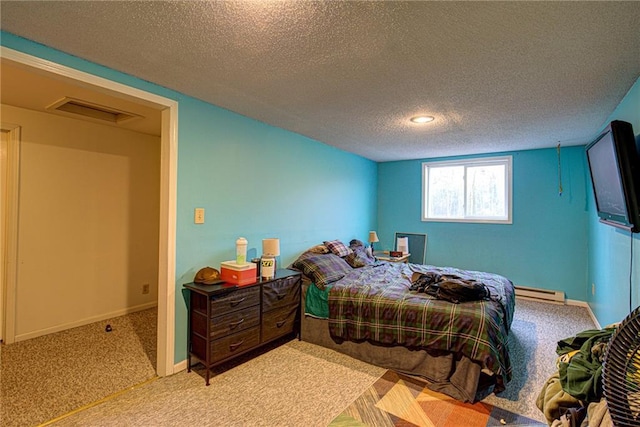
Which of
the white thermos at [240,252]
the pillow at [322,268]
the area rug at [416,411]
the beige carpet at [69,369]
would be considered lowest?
the area rug at [416,411]

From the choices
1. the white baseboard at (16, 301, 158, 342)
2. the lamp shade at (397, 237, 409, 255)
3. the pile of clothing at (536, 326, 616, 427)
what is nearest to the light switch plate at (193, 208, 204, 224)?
the white baseboard at (16, 301, 158, 342)

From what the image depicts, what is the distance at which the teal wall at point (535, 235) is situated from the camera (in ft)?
13.9

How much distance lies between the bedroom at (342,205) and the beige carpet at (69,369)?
48cm

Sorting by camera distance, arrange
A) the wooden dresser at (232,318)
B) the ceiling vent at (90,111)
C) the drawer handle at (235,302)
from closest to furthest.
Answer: the wooden dresser at (232,318), the drawer handle at (235,302), the ceiling vent at (90,111)

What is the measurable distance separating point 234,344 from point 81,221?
243 centimetres

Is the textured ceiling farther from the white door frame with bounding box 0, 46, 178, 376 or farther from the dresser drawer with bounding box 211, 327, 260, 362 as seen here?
the dresser drawer with bounding box 211, 327, 260, 362

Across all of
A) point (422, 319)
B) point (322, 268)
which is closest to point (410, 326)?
point (422, 319)

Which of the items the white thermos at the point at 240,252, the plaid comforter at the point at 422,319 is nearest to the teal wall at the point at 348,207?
the white thermos at the point at 240,252

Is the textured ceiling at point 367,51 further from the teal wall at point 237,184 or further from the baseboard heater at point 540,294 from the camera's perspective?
the baseboard heater at point 540,294

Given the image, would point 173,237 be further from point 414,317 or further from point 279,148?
point 414,317

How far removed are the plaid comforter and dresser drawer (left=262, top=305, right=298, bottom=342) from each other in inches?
16.1

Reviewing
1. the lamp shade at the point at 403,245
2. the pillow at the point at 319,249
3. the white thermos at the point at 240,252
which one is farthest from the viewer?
the lamp shade at the point at 403,245

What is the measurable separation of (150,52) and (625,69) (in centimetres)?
298

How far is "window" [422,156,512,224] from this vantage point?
4.80 metres
